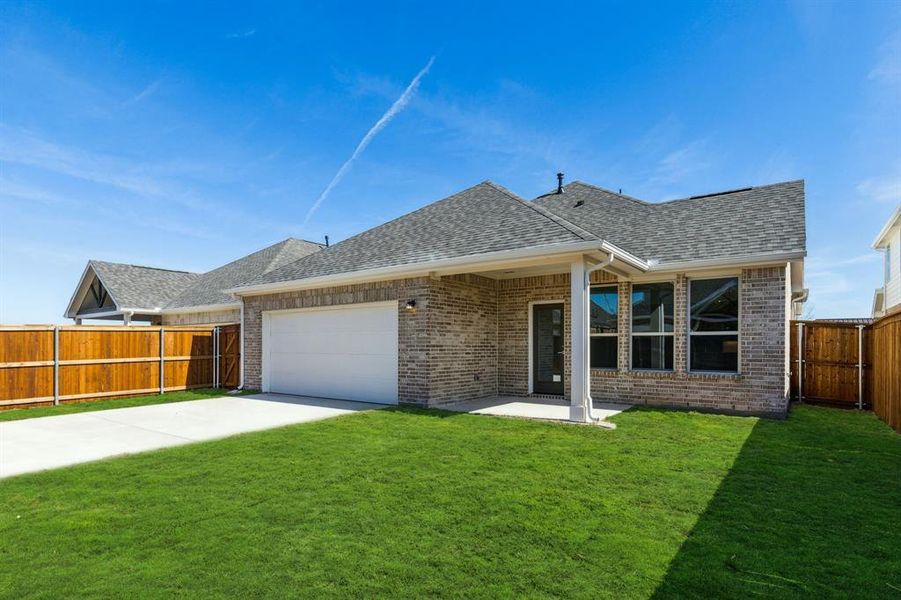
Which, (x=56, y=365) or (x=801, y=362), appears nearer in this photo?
Answer: (x=56, y=365)

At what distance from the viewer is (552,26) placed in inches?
458

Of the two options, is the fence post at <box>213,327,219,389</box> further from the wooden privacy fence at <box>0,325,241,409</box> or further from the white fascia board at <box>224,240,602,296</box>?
the white fascia board at <box>224,240,602,296</box>

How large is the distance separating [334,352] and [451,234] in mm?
4162

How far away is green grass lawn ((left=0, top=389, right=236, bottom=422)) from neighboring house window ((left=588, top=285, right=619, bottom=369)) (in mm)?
9801

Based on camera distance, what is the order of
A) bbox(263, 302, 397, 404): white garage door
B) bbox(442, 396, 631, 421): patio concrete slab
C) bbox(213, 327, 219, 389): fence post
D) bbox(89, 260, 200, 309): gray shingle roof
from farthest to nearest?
1. bbox(89, 260, 200, 309): gray shingle roof
2. bbox(213, 327, 219, 389): fence post
3. bbox(263, 302, 397, 404): white garage door
4. bbox(442, 396, 631, 421): patio concrete slab

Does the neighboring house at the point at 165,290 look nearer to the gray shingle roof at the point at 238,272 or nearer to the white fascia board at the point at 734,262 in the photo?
the gray shingle roof at the point at 238,272

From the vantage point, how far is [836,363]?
→ 1062 cm

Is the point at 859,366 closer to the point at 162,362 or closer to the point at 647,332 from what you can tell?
the point at 647,332

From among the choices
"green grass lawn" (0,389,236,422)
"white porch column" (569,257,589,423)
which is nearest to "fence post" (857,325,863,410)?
"white porch column" (569,257,589,423)

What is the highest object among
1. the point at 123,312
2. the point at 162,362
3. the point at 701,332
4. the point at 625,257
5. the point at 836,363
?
the point at 625,257

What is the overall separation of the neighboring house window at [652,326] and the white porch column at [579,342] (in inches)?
104

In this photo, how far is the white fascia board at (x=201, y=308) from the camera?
1626 cm

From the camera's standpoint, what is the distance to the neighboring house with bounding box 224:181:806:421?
28.0ft

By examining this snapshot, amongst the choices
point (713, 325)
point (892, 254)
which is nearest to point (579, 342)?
point (713, 325)
